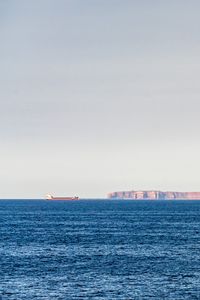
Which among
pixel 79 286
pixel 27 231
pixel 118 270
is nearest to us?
pixel 79 286

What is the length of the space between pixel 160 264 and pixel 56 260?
1529 cm

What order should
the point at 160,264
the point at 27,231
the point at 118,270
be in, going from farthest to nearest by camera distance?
the point at 27,231 → the point at 160,264 → the point at 118,270

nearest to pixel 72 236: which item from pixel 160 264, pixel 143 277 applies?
pixel 160 264

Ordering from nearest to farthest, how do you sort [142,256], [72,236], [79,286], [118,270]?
[79,286] < [118,270] < [142,256] < [72,236]

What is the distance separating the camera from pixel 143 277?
292 feet

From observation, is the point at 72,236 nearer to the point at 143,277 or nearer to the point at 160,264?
the point at 160,264

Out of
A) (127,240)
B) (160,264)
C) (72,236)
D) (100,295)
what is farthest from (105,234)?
(100,295)

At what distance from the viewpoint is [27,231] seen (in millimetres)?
172250

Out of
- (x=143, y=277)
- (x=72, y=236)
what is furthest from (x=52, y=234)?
(x=143, y=277)

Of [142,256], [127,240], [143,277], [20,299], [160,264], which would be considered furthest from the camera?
[127,240]

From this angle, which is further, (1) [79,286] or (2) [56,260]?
(2) [56,260]

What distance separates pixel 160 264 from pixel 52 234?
63687mm

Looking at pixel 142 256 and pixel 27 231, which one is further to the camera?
pixel 27 231

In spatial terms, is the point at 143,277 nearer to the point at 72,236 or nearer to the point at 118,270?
the point at 118,270
